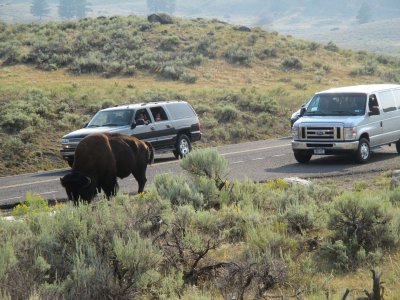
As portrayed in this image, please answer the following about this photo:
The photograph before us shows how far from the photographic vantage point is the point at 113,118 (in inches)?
947

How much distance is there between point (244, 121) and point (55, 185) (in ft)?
62.2

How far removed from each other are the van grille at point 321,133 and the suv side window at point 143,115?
527 cm

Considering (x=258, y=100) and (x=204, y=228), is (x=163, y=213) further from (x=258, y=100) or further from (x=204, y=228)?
(x=258, y=100)

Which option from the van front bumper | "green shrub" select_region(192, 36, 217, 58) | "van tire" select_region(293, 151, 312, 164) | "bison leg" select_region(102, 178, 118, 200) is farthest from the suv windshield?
"green shrub" select_region(192, 36, 217, 58)

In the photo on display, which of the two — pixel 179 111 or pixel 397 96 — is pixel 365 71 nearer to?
pixel 179 111

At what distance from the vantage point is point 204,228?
1025cm

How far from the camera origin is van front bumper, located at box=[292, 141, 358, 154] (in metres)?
20.9

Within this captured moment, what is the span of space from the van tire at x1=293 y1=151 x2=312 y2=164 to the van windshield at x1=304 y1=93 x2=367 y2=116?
1.14 m

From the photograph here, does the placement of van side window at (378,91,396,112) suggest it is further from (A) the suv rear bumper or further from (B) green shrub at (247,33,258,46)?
(B) green shrub at (247,33,258,46)

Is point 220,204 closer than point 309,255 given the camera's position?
No

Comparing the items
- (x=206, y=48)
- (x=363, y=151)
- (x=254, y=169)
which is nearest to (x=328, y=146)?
(x=363, y=151)

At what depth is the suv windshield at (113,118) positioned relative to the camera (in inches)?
938

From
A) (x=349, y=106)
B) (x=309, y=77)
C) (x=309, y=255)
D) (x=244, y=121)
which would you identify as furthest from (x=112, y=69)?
(x=309, y=255)

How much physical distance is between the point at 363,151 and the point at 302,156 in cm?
174
